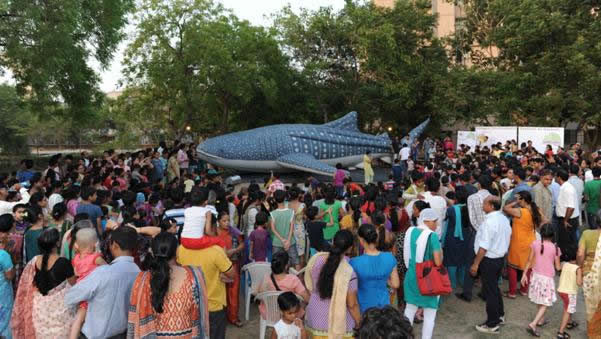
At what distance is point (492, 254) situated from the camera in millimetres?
5348

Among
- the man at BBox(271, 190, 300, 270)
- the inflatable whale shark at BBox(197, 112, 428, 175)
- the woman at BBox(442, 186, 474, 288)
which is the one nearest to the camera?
the man at BBox(271, 190, 300, 270)

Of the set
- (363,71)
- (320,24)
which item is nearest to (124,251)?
(320,24)

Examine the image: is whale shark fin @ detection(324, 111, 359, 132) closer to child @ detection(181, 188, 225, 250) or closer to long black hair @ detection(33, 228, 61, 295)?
child @ detection(181, 188, 225, 250)

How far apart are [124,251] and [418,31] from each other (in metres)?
24.6

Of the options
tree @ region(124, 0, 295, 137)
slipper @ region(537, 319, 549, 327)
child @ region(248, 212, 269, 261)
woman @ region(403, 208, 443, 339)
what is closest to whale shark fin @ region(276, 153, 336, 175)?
tree @ region(124, 0, 295, 137)

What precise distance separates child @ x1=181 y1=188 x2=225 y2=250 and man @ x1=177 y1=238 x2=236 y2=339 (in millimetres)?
75

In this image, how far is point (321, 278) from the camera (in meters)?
3.78

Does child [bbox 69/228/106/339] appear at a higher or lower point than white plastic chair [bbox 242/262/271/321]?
higher

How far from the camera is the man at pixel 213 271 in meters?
3.94

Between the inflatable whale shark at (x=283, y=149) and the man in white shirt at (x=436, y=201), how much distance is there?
809 cm

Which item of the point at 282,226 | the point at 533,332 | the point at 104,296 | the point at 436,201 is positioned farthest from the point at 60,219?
the point at 533,332

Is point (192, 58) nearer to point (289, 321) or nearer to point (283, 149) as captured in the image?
point (283, 149)

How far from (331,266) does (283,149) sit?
1172cm

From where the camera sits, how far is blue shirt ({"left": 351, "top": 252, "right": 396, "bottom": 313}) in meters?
3.89
